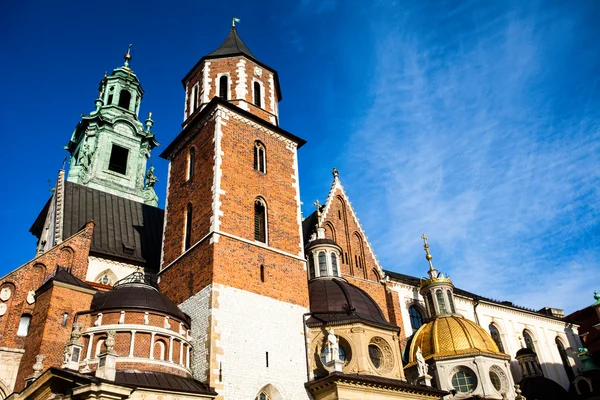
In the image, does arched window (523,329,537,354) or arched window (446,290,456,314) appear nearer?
arched window (446,290,456,314)

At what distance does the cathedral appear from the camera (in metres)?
16.2

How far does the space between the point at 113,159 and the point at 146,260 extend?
20.8 m

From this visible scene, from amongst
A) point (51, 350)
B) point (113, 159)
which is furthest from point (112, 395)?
point (113, 159)

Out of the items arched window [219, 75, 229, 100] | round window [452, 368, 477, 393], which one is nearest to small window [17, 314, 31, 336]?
arched window [219, 75, 229, 100]

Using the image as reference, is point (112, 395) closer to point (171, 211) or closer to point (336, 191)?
point (171, 211)

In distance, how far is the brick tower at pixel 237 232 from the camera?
17.1 meters

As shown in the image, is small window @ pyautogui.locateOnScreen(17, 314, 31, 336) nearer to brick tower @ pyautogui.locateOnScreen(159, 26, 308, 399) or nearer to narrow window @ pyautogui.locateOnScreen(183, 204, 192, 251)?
brick tower @ pyautogui.locateOnScreen(159, 26, 308, 399)

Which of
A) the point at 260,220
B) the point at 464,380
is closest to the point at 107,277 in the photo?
Result: the point at 260,220

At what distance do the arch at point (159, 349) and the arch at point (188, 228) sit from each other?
471 centimetres

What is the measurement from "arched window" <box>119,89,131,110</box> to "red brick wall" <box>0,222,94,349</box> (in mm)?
Result: 27194

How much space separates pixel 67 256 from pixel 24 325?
322 cm

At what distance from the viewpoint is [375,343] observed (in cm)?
1977

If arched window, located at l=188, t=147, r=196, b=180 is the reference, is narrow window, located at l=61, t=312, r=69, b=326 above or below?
below

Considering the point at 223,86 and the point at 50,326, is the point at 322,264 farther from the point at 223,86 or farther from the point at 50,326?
the point at 50,326
